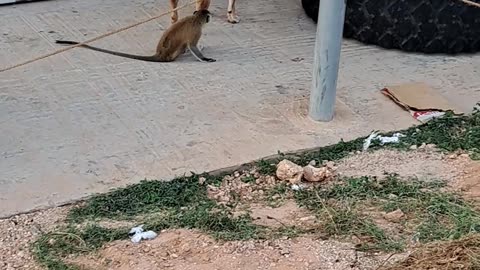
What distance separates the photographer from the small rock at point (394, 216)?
4.64 meters

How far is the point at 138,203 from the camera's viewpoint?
4.71m

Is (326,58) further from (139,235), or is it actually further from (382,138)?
(139,235)

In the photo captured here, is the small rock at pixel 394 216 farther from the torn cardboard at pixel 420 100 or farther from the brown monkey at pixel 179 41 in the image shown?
the brown monkey at pixel 179 41

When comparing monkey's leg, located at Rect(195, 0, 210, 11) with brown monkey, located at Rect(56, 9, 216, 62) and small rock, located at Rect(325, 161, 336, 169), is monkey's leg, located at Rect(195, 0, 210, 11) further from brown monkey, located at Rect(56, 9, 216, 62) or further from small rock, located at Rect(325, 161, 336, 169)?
small rock, located at Rect(325, 161, 336, 169)

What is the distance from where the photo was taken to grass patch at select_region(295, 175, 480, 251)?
4473mm

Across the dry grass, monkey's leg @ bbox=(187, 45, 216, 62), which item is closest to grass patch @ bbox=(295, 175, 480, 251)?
the dry grass

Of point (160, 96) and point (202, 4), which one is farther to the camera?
point (202, 4)

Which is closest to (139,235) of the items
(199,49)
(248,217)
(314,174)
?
(248,217)

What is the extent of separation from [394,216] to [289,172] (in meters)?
0.65

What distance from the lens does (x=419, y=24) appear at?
6.74 m

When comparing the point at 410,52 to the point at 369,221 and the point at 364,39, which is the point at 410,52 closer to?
the point at 364,39

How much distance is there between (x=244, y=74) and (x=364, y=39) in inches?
45.0

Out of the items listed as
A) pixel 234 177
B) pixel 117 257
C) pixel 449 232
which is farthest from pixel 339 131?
pixel 117 257

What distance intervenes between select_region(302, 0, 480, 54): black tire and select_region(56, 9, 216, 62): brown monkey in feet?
3.91
